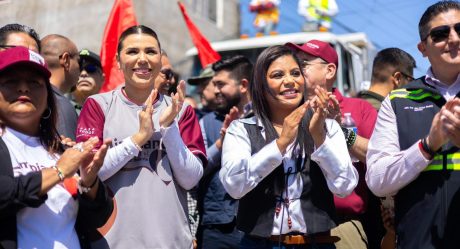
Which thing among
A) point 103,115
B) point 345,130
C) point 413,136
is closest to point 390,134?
point 413,136

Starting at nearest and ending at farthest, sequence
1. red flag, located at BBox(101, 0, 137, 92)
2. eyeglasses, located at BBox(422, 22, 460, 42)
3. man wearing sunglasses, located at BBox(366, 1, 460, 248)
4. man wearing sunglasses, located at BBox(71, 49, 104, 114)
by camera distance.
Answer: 1. man wearing sunglasses, located at BBox(366, 1, 460, 248)
2. eyeglasses, located at BBox(422, 22, 460, 42)
3. man wearing sunglasses, located at BBox(71, 49, 104, 114)
4. red flag, located at BBox(101, 0, 137, 92)

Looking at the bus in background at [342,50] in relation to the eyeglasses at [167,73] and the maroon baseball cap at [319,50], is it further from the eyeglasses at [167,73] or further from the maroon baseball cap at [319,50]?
the maroon baseball cap at [319,50]

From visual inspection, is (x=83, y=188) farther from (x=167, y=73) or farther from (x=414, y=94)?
(x=167, y=73)

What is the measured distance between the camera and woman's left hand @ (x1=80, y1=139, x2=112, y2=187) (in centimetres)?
312

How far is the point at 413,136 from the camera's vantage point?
3.41 meters

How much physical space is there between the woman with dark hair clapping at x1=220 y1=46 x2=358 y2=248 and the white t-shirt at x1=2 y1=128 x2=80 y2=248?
97 cm

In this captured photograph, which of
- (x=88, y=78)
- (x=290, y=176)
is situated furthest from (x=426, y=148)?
(x=88, y=78)

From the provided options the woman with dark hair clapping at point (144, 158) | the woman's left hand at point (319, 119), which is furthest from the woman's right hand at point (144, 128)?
the woman's left hand at point (319, 119)

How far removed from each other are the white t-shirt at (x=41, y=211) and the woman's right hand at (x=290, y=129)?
1164 millimetres

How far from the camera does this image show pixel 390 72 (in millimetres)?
5598

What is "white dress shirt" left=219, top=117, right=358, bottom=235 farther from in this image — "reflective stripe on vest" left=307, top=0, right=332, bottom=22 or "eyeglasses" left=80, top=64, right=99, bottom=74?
"reflective stripe on vest" left=307, top=0, right=332, bottom=22

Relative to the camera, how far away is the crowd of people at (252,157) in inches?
121

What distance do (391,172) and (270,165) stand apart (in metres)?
0.67

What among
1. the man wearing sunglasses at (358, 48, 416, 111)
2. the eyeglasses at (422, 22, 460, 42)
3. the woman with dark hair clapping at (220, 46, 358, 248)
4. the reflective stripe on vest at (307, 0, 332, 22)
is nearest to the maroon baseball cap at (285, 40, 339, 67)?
the woman with dark hair clapping at (220, 46, 358, 248)
